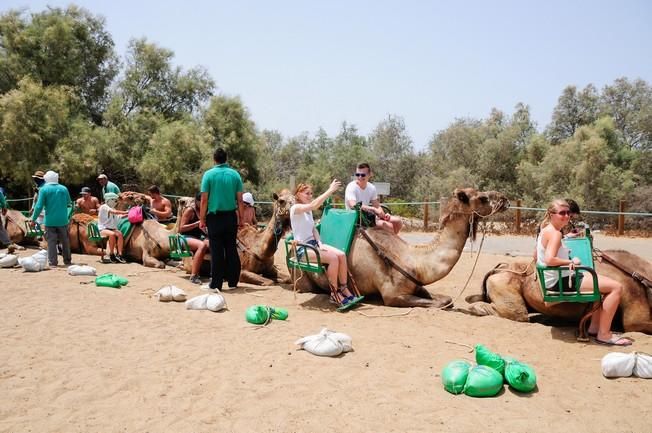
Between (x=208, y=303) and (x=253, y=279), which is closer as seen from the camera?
(x=208, y=303)

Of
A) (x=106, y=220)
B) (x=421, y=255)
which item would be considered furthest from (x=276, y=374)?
(x=106, y=220)

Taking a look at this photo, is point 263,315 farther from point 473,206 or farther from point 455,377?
point 473,206

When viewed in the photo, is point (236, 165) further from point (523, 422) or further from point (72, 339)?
point (523, 422)

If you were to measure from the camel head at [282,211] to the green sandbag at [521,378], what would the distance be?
451 centimetres

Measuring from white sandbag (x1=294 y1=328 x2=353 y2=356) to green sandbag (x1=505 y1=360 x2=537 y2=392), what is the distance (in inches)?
58.3

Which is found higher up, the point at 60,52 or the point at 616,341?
the point at 60,52

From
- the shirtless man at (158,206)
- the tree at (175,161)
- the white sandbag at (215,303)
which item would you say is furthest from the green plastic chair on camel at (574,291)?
the tree at (175,161)

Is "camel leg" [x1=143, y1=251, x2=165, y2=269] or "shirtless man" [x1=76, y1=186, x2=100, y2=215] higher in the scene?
"shirtless man" [x1=76, y1=186, x2=100, y2=215]

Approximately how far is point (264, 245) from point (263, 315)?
2.68 metres

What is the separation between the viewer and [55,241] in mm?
10062

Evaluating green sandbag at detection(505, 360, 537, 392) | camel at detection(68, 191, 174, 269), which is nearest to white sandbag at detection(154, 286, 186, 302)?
camel at detection(68, 191, 174, 269)

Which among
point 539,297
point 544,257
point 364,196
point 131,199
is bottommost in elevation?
point 539,297

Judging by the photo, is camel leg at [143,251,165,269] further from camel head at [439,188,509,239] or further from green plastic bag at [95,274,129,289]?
camel head at [439,188,509,239]

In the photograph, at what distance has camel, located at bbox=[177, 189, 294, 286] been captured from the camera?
8.13 m
